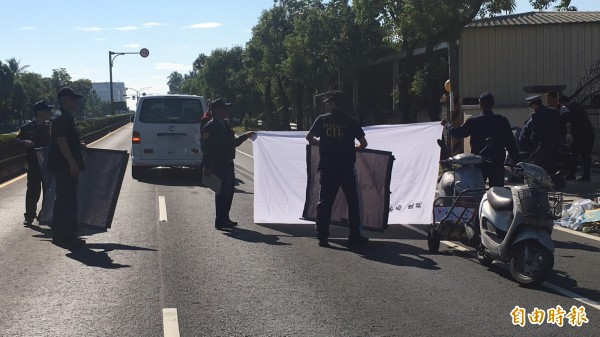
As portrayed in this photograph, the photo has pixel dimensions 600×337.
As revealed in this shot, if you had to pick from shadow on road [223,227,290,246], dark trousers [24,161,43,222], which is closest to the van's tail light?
dark trousers [24,161,43,222]

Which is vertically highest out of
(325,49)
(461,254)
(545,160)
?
(325,49)

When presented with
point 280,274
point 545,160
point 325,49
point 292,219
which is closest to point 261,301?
point 280,274

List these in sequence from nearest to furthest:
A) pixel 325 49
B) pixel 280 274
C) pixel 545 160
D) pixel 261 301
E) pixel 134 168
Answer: pixel 261 301
pixel 280 274
pixel 545 160
pixel 134 168
pixel 325 49

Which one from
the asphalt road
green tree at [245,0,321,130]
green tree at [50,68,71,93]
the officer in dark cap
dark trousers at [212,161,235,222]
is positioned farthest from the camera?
green tree at [50,68,71,93]

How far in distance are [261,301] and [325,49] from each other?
36.2 meters

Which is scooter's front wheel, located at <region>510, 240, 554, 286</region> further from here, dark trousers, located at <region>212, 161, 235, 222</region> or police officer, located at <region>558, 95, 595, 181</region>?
police officer, located at <region>558, 95, 595, 181</region>

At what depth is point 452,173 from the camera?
9273mm

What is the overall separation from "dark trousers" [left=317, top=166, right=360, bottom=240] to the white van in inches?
387

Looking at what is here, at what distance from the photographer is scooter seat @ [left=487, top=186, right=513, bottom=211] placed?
756 cm

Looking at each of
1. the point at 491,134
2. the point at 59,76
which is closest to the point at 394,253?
the point at 491,134

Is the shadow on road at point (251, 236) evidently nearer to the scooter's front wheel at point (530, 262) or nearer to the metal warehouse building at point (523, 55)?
the scooter's front wheel at point (530, 262)

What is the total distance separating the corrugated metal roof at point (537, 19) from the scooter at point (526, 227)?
20749 mm

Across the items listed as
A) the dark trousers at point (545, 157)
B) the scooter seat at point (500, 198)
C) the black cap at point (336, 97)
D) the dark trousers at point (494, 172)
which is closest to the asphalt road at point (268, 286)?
the scooter seat at point (500, 198)

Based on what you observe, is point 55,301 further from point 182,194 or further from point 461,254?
point 182,194
